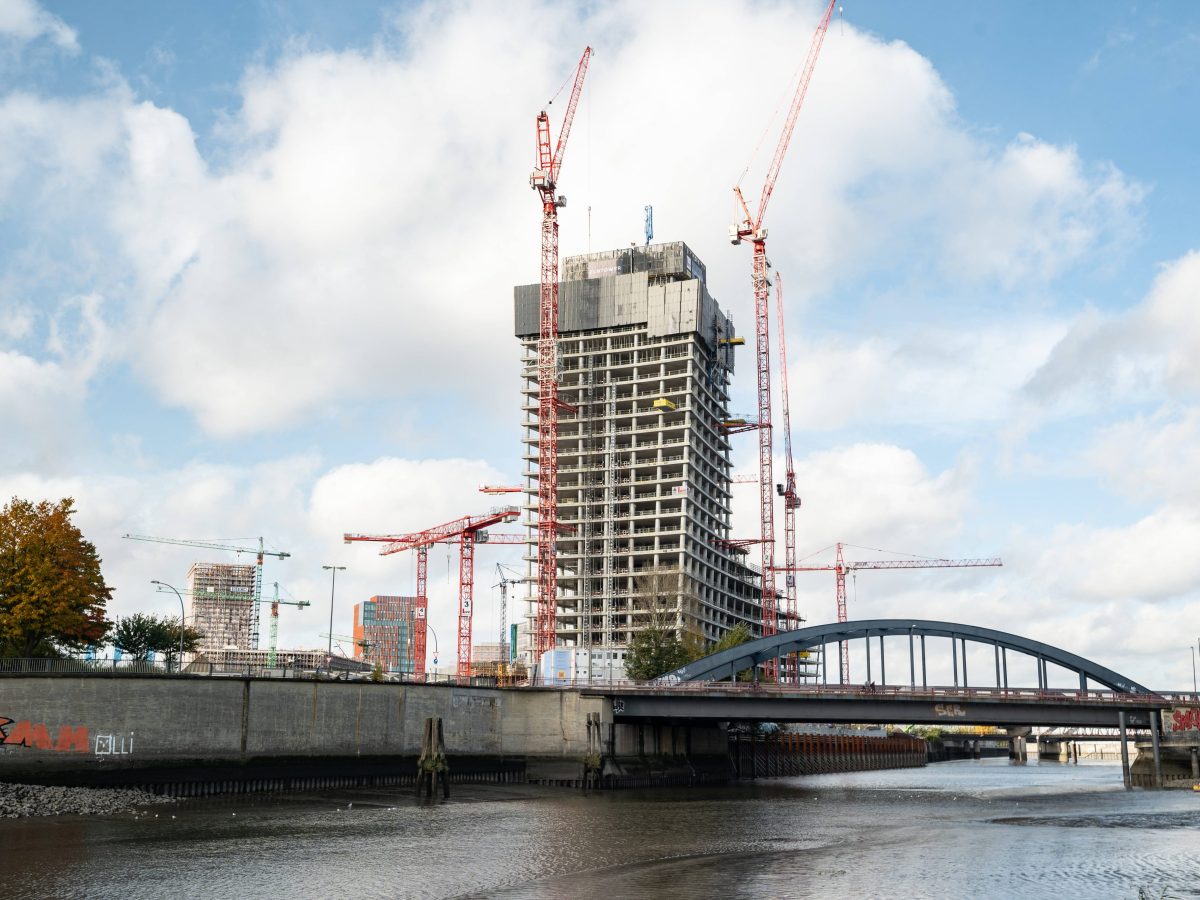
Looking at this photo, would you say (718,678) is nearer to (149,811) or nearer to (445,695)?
(445,695)

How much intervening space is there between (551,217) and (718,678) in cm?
8487

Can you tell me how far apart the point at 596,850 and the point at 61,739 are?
36.2m

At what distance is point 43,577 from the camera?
293 ft

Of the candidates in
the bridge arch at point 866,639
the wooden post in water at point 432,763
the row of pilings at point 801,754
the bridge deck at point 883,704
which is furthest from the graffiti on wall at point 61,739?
the row of pilings at point 801,754

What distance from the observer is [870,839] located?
58.0 metres

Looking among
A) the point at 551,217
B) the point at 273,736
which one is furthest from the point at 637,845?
the point at 551,217

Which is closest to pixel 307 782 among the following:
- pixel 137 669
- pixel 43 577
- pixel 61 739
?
pixel 137 669

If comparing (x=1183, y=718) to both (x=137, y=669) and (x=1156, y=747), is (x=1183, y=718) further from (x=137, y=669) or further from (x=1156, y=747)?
(x=137, y=669)

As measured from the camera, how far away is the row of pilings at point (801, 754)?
139 meters

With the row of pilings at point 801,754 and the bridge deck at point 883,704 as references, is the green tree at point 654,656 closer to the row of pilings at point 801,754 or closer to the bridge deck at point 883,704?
the row of pilings at point 801,754

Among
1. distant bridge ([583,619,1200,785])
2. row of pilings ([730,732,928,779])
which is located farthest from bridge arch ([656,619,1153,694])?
row of pilings ([730,732,928,779])

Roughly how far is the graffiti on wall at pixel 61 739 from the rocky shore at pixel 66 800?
2.50 meters

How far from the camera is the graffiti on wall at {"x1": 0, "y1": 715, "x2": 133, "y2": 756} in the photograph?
2687 inches

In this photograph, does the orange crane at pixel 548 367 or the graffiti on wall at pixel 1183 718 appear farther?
the orange crane at pixel 548 367
